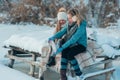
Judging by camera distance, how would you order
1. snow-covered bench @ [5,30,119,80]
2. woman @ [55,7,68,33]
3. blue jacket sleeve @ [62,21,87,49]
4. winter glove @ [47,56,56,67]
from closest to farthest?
blue jacket sleeve @ [62,21,87,49]
snow-covered bench @ [5,30,119,80]
winter glove @ [47,56,56,67]
woman @ [55,7,68,33]

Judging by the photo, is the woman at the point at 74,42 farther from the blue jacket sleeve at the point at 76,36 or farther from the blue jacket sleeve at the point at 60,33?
the blue jacket sleeve at the point at 60,33

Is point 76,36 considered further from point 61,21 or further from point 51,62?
point 61,21

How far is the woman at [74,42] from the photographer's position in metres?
7.34

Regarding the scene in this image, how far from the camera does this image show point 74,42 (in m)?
7.35

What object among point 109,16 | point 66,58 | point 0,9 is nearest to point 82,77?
point 66,58

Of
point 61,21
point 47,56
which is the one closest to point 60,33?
point 47,56

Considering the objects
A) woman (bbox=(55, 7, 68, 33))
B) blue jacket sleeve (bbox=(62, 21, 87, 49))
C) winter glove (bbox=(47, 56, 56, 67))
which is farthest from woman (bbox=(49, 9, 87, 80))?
woman (bbox=(55, 7, 68, 33))

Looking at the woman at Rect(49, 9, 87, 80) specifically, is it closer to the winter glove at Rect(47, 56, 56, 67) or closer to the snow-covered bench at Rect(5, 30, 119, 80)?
the snow-covered bench at Rect(5, 30, 119, 80)

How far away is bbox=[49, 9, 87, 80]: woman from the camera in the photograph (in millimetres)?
7340

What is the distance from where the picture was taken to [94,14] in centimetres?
1791

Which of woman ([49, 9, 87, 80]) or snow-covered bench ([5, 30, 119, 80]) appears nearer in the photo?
woman ([49, 9, 87, 80])

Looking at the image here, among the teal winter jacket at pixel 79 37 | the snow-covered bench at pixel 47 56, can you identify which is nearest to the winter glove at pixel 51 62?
the snow-covered bench at pixel 47 56

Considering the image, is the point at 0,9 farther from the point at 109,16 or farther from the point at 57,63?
the point at 57,63

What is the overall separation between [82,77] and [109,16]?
10.1 meters
